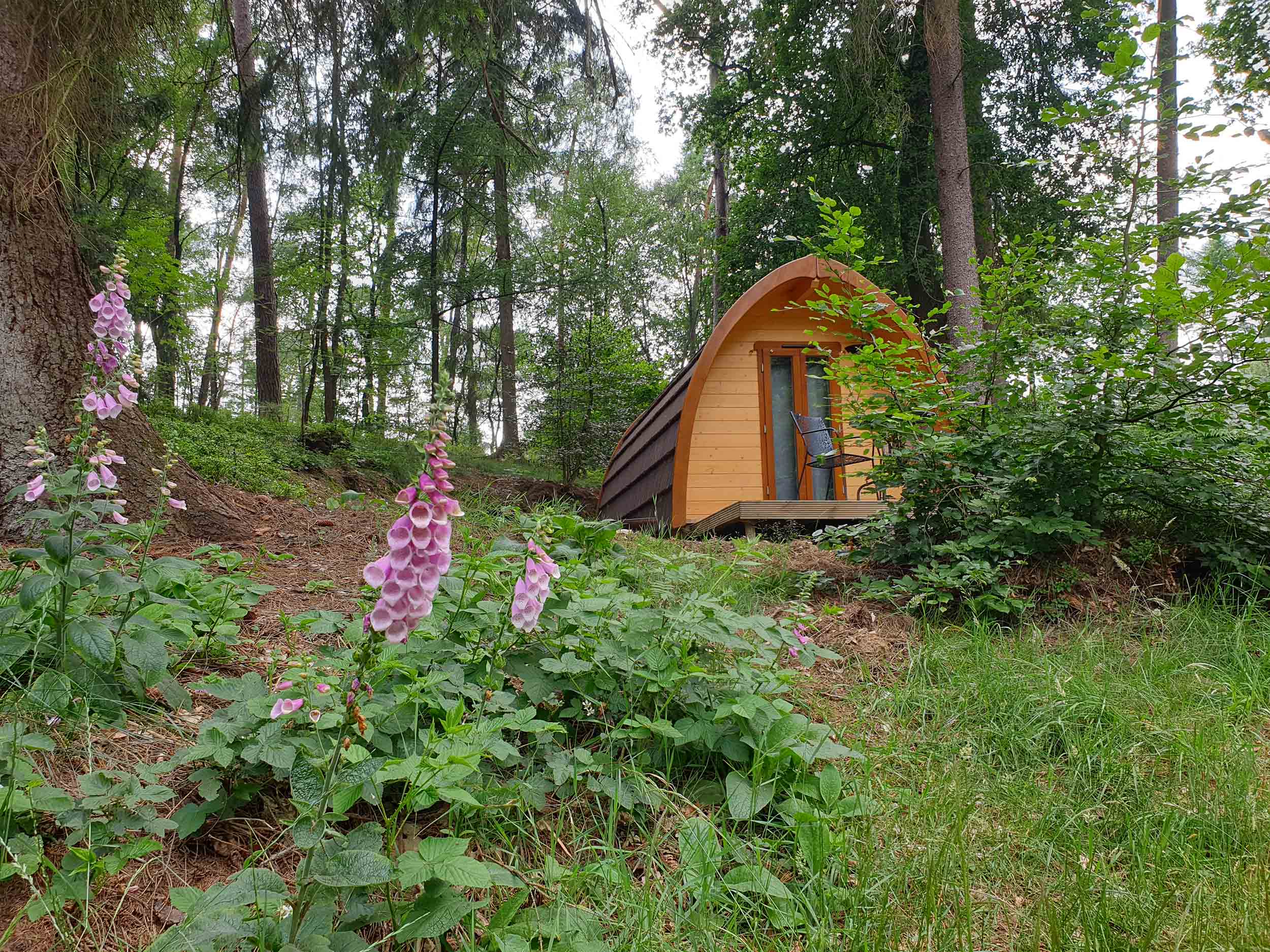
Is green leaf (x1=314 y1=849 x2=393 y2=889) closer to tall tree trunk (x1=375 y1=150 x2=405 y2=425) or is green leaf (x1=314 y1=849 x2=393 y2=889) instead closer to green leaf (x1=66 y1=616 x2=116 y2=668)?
green leaf (x1=66 y1=616 x2=116 y2=668)

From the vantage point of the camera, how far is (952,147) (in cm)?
848

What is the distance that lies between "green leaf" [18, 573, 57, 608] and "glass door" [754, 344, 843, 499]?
7.43m

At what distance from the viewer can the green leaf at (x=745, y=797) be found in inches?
65.3

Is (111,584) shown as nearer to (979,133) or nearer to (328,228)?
(328,228)

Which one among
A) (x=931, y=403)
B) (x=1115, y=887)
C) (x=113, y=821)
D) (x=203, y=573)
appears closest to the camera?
(x=113, y=821)

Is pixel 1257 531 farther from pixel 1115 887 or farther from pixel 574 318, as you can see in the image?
pixel 574 318

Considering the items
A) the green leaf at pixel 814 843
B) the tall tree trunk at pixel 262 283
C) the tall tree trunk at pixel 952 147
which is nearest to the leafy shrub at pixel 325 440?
the tall tree trunk at pixel 262 283

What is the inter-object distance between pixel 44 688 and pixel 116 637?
6.6 inches

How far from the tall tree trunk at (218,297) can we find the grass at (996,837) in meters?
10.9

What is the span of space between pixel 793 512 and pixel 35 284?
5403mm

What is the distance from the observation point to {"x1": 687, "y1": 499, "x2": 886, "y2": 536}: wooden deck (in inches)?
255

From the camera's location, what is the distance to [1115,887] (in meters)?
1.47

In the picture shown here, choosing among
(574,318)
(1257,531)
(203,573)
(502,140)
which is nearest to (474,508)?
(203,573)

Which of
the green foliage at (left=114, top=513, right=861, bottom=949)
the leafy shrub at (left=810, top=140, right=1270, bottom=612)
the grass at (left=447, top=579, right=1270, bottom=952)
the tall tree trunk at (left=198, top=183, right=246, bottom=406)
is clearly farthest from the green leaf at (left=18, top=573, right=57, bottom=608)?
the tall tree trunk at (left=198, top=183, right=246, bottom=406)
